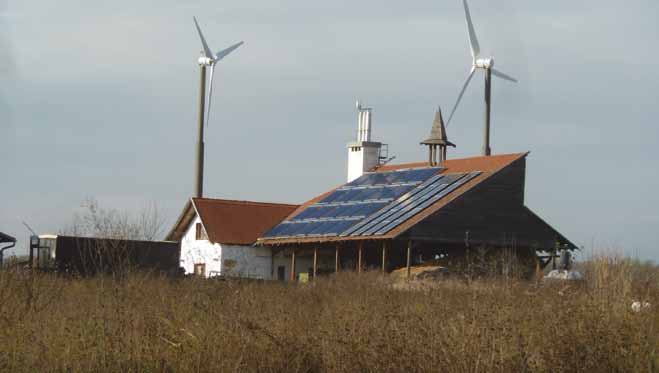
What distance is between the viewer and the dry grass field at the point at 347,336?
52.0ft

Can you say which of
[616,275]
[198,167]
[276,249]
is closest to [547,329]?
[616,275]

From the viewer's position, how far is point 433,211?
43.0 metres

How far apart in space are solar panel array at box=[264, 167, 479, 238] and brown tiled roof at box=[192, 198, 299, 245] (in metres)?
1.36

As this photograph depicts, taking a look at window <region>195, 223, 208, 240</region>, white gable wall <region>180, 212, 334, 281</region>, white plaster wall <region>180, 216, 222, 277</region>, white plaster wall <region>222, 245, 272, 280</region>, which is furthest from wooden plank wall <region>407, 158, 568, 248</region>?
window <region>195, 223, 208, 240</region>

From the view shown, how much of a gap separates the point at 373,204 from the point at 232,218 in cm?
932

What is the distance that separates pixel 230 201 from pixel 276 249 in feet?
18.2

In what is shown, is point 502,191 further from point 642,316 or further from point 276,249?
point 642,316

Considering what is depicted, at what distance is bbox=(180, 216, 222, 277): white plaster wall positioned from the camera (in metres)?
A: 51.8

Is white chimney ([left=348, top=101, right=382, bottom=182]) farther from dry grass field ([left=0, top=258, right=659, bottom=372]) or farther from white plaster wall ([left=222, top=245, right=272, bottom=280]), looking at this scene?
dry grass field ([left=0, top=258, right=659, bottom=372])

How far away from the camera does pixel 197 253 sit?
53.5m

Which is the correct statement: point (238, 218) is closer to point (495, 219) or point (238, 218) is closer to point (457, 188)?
point (457, 188)

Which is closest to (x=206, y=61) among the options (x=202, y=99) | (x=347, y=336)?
(x=202, y=99)

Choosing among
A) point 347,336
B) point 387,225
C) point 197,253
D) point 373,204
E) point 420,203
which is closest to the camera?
point 347,336

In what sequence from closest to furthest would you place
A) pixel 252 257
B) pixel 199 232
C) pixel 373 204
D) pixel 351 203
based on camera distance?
pixel 373 204 → pixel 351 203 → pixel 252 257 → pixel 199 232
